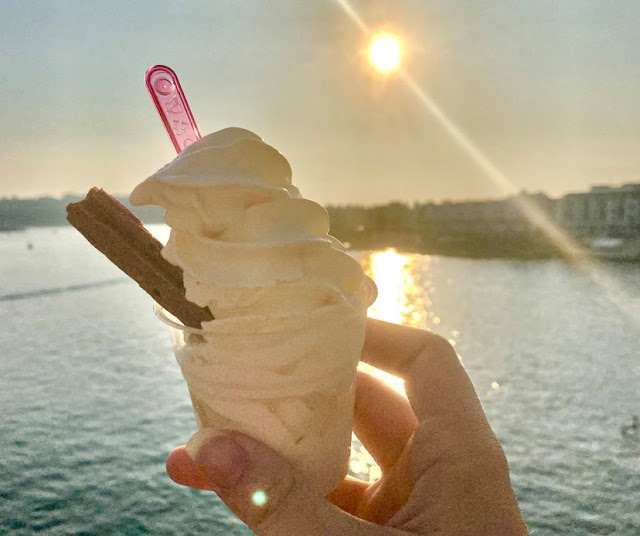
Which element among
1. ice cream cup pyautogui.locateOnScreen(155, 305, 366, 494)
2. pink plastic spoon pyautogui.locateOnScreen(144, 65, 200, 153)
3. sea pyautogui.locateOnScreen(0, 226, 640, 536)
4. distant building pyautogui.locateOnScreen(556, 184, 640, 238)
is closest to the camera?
Answer: ice cream cup pyautogui.locateOnScreen(155, 305, 366, 494)

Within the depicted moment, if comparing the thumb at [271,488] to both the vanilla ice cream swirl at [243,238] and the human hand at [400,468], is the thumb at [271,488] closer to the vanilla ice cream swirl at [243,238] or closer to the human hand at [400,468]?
the human hand at [400,468]

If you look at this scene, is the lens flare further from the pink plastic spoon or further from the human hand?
the pink plastic spoon

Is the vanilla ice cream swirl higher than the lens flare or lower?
higher

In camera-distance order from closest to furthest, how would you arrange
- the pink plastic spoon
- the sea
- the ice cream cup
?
1. the ice cream cup
2. the pink plastic spoon
3. the sea

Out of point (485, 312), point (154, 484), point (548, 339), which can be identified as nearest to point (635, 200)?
point (485, 312)

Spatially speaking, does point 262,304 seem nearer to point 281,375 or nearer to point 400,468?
point 281,375

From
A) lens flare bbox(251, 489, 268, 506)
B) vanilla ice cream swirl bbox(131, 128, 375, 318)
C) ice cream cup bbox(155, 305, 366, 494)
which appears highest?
vanilla ice cream swirl bbox(131, 128, 375, 318)

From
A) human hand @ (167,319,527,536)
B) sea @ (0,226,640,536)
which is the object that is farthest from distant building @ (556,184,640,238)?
human hand @ (167,319,527,536)

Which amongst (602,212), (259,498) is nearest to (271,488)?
(259,498)
